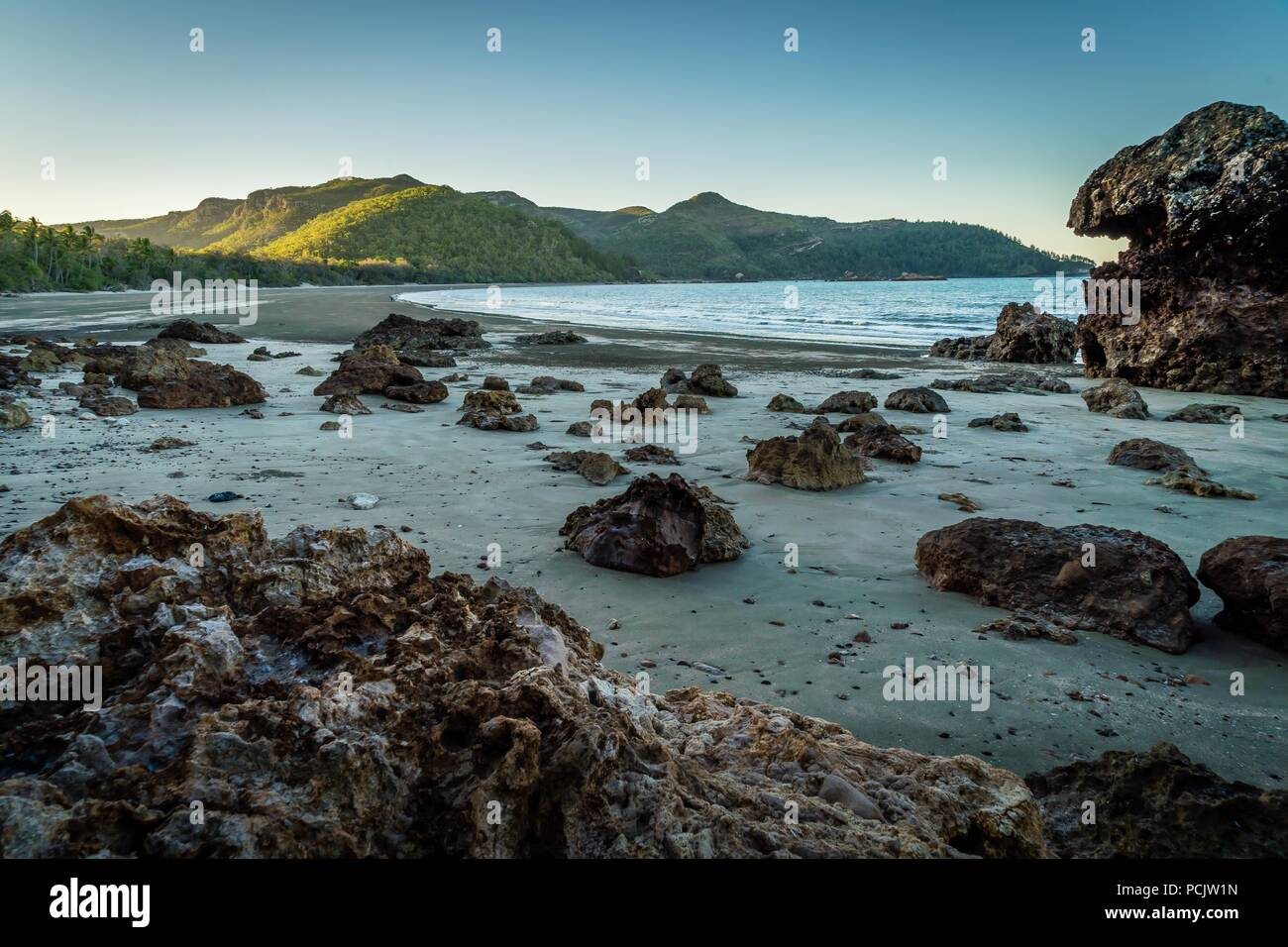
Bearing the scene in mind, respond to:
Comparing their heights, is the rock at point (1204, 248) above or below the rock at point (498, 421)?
above

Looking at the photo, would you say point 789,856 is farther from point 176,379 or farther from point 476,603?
point 176,379

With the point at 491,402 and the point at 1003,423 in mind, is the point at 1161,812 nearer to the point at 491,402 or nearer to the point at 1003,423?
the point at 1003,423

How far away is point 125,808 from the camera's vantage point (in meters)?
1.56

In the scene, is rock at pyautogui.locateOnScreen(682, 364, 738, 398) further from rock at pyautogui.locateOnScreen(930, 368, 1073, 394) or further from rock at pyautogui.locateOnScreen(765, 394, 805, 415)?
rock at pyautogui.locateOnScreen(930, 368, 1073, 394)

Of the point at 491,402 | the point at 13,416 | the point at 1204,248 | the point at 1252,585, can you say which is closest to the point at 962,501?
the point at 1252,585

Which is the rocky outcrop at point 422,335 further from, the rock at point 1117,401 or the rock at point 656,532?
the rock at point 656,532

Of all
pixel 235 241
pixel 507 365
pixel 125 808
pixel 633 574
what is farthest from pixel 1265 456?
pixel 235 241

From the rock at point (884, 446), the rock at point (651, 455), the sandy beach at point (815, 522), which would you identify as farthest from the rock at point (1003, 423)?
the rock at point (651, 455)

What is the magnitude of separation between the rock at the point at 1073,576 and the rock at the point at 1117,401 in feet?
25.3

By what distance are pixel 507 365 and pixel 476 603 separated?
14.0 m

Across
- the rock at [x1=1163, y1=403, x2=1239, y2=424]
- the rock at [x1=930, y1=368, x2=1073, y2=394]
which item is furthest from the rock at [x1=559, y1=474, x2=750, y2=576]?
the rock at [x1=930, y1=368, x2=1073, y2=394]

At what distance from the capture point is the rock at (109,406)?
30.6 ft

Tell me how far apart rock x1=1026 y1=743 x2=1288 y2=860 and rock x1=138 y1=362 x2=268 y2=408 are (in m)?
10.2

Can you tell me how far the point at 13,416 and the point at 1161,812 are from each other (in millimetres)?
9951
